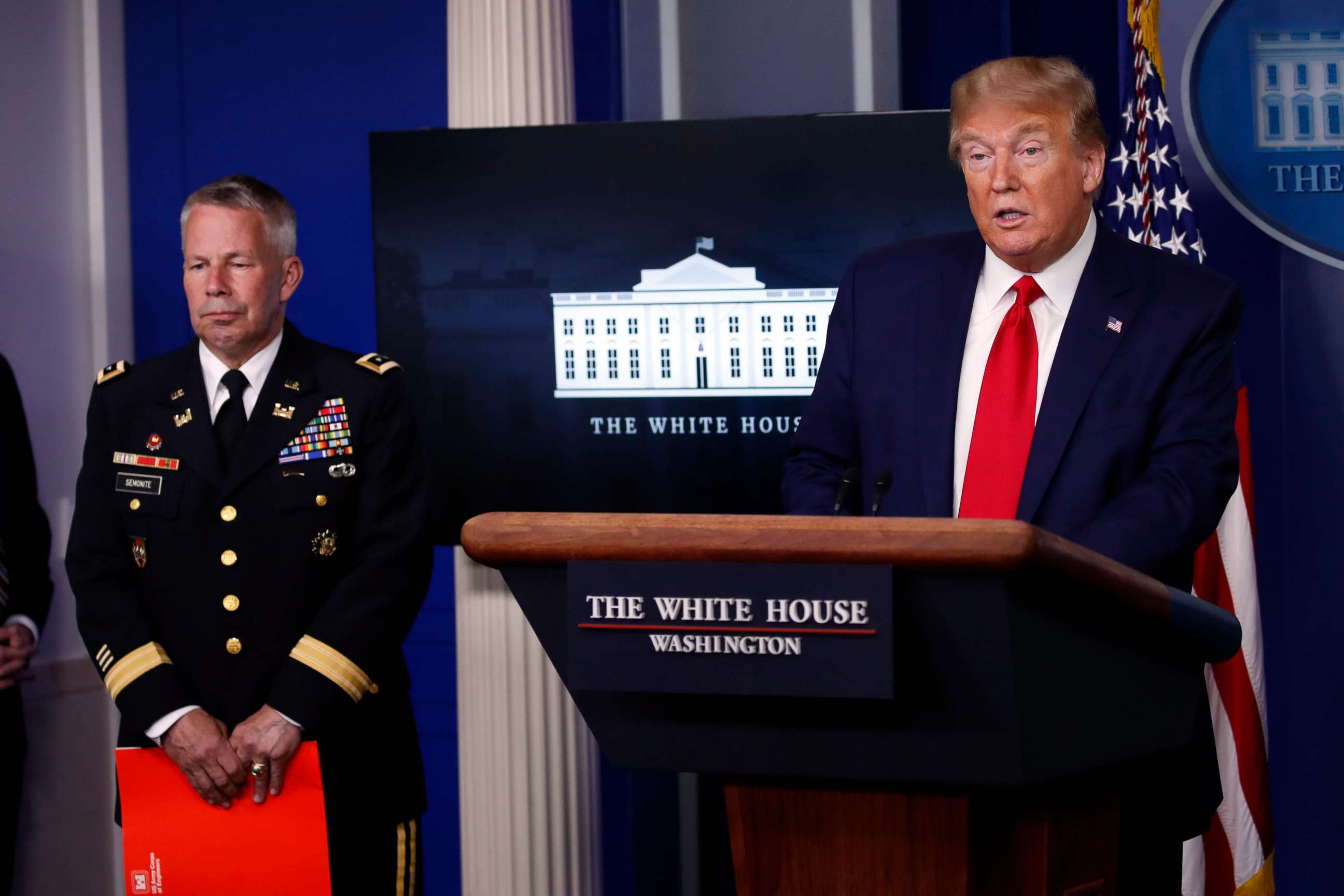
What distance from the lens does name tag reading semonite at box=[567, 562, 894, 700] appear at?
93 centimetres

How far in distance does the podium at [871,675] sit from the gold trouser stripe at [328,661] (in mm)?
1133

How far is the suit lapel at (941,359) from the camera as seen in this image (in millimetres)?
1512

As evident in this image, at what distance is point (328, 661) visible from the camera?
209 centimetres

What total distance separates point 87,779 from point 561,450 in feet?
5.63

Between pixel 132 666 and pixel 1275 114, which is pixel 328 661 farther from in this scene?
pixel 1275 114

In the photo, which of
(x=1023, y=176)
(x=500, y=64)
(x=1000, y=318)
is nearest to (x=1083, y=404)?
(x=1000, y=318)

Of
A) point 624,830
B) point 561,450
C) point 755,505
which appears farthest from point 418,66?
point 624,830

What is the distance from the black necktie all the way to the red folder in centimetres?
50

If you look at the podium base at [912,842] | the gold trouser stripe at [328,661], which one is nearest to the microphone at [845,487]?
the podium base at [912,842]

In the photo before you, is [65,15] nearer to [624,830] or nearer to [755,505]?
[755,505]

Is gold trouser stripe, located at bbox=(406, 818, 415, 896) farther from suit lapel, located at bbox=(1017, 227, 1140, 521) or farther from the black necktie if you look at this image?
suit lapel, located at bbox=(1017, 227, 1140, 521)

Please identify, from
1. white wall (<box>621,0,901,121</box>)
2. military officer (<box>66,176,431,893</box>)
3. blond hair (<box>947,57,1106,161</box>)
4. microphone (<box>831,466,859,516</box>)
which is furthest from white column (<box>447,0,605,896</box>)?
microphone (<box>831,466,859,516</box>)

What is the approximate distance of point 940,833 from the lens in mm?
1029

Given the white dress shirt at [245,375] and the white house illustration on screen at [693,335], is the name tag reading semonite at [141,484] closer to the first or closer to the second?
the white dress shirt at [245,375]
